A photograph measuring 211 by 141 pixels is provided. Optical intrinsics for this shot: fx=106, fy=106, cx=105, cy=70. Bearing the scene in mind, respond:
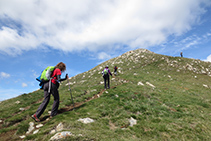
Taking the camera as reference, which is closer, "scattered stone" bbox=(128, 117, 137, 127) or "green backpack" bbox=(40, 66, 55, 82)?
"green backpack" bbox=(40, 66, 55, 82)

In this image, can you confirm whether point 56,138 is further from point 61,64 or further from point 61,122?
point 61,64

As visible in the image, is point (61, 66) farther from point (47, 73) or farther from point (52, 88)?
point (52, 88)

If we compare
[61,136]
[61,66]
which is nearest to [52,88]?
[61,66]

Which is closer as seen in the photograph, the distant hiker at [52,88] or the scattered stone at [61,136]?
the scattered stone at [61,136]

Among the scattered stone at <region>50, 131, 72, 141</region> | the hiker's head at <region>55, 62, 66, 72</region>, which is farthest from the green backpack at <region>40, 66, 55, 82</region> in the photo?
the scattered stone at <region>50, 131, 72, 141</region>

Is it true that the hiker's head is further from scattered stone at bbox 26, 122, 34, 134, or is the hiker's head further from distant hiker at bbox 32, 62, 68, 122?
scattered stone at bbox 26, 122, 34, 134

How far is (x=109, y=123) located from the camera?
8000mm

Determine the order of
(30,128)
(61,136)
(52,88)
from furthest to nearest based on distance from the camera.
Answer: (52,88), (30,128), (61,136)

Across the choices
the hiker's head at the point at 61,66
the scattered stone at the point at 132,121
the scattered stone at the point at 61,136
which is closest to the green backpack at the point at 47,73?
the hiker's head at the point at 61,66

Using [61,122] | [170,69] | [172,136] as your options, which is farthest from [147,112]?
[170,69]

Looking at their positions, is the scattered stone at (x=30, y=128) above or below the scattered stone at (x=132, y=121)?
above

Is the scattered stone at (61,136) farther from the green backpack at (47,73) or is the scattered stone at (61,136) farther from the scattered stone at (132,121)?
the scattered stone at (132,121)

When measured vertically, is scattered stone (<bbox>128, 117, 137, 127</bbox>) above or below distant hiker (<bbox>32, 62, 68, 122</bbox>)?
below

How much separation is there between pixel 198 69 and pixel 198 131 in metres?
38.8
